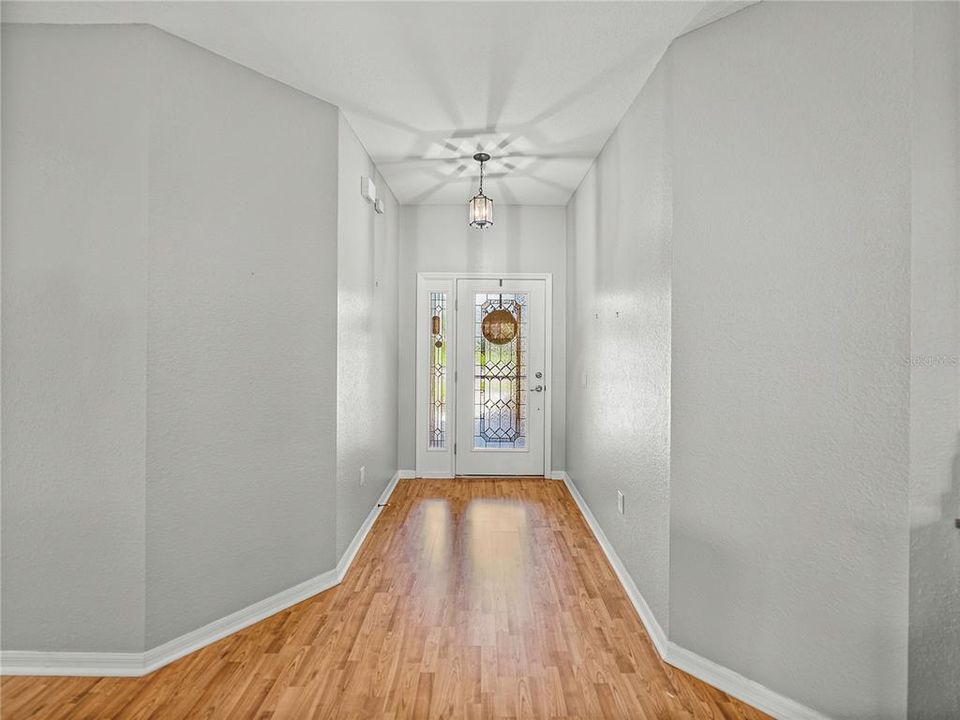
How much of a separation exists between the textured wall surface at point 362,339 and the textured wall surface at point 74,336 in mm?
1076

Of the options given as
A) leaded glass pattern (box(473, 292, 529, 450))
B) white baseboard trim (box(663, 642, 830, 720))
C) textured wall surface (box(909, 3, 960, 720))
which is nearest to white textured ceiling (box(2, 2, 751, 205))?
textured wall surface (box(909, 3, 960, 720))

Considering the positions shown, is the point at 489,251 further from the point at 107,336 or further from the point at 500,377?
the point at 107,336

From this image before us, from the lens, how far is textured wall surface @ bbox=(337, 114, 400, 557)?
3.23 m

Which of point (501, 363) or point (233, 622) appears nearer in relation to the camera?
point (233, 622)

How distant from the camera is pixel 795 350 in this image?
6.41 ft

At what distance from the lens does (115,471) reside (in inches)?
88.0

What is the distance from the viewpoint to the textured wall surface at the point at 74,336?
221 cm

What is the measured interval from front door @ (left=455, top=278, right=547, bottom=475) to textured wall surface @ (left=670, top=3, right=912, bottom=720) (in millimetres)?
3098

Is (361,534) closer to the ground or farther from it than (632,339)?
closer to the ground

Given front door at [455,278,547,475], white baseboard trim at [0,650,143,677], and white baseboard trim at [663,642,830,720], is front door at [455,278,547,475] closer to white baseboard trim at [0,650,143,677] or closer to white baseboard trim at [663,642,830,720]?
white baseboard trim at [663,642,830,720]

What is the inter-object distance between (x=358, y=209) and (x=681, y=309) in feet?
7.36

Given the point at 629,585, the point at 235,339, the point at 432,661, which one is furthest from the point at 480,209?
the point at 432,661

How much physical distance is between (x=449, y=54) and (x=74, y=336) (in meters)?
2.01

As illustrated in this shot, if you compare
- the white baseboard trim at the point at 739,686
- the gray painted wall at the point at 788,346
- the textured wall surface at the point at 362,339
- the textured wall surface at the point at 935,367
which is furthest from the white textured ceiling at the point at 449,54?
the white baseboard trim at the point at 739,686
